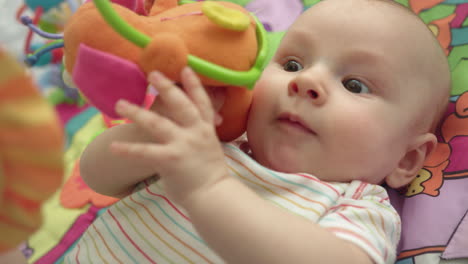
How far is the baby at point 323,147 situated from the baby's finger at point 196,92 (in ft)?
0.14

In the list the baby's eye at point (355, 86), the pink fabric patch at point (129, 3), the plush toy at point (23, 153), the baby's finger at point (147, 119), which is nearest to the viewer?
the plush toy at point (23, 153)

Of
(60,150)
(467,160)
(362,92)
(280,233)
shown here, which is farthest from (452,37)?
(60,150)

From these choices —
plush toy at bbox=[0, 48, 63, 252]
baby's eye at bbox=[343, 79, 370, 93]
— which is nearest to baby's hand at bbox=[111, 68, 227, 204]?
plush toy at bbox=[0, 48, 63, 252]

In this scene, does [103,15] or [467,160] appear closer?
[103,15]

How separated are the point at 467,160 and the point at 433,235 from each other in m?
0.16

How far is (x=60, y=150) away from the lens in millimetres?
337

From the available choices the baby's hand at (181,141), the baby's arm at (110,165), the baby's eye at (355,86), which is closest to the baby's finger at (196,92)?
the baby's hand at (181,141)

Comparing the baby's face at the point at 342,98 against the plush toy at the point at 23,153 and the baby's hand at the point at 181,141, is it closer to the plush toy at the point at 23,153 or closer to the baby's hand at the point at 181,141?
the baby's hand at the point at 181,141

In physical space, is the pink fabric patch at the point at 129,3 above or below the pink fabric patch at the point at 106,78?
above

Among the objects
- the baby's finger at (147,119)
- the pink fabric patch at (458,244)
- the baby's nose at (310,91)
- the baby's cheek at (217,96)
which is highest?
the baby's finger at (147,119)

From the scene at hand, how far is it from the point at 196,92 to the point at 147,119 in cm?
6

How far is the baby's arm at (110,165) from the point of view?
0.66 m

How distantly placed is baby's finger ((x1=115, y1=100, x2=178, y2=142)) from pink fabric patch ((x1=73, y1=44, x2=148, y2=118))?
26 mm

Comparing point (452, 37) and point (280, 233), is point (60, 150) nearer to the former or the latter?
point (280, 233)
